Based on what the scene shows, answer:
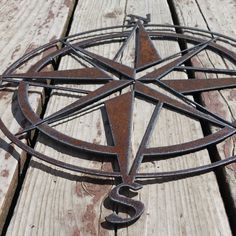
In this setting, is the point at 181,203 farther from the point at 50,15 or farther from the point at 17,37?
the point at 50,15

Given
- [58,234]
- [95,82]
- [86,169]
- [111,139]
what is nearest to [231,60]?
[95,82]

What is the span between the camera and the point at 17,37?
207cm

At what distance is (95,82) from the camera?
1.69 m

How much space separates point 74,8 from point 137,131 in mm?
1098

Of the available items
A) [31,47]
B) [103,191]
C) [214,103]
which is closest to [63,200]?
[103,191]

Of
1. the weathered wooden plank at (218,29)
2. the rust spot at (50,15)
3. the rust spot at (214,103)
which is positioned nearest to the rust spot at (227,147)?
the weathered wooden plank at (218,29)

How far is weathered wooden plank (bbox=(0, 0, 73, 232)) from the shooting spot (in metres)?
1.34

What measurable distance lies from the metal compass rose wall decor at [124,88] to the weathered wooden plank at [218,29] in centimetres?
3

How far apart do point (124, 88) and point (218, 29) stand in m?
0.63

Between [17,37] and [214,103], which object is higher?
[17,37]

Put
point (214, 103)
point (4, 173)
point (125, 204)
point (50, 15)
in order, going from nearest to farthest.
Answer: point (125, 204) → point (4, 173) → point (214, 103) → point (50, 15)

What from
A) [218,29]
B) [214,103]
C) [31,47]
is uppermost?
[218,29]

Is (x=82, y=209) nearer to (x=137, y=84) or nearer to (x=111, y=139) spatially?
(x=111, y=139)

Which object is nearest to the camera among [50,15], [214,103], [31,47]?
[214,103]
